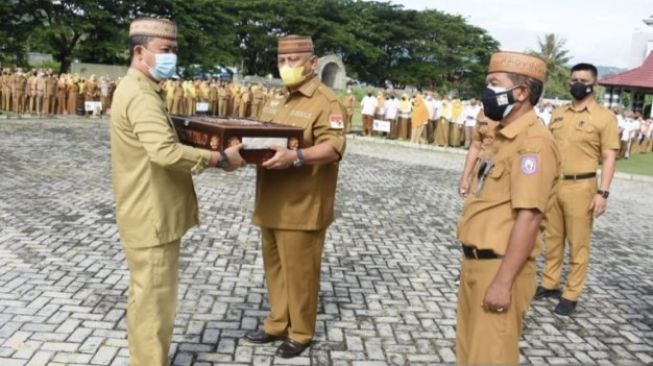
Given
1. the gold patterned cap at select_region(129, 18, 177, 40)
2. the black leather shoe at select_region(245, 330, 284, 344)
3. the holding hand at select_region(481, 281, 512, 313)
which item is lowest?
the black leather shoe at select_region(245, 330, 284, 344)

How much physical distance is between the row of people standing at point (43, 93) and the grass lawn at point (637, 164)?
1779 cm

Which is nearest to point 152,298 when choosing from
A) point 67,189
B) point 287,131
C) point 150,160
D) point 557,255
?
point 150,160

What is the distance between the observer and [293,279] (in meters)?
4.06

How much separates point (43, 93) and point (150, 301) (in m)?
20.1

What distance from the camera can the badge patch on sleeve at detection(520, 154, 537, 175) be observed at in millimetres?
2746

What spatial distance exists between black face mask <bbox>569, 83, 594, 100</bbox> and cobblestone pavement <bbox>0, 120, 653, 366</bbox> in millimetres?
1775

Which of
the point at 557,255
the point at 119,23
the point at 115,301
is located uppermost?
the point at 119,23

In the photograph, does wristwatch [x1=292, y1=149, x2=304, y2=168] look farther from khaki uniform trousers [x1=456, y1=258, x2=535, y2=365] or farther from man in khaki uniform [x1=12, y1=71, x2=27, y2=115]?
man in khaki uniform [x1=12, y1=71, x2=27, y2=115]

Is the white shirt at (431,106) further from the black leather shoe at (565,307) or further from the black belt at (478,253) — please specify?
the black belt at (478,253)

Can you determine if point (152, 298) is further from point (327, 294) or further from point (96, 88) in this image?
point (96, 88)

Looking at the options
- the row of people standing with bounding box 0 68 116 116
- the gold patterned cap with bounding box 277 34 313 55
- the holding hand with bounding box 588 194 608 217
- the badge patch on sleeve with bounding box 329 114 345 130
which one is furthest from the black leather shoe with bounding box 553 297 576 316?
the row of people standing with bounding box 0 68 116 116

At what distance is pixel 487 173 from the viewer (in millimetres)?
2986

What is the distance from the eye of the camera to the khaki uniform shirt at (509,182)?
2.74 m

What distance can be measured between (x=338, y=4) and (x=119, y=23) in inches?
1033
